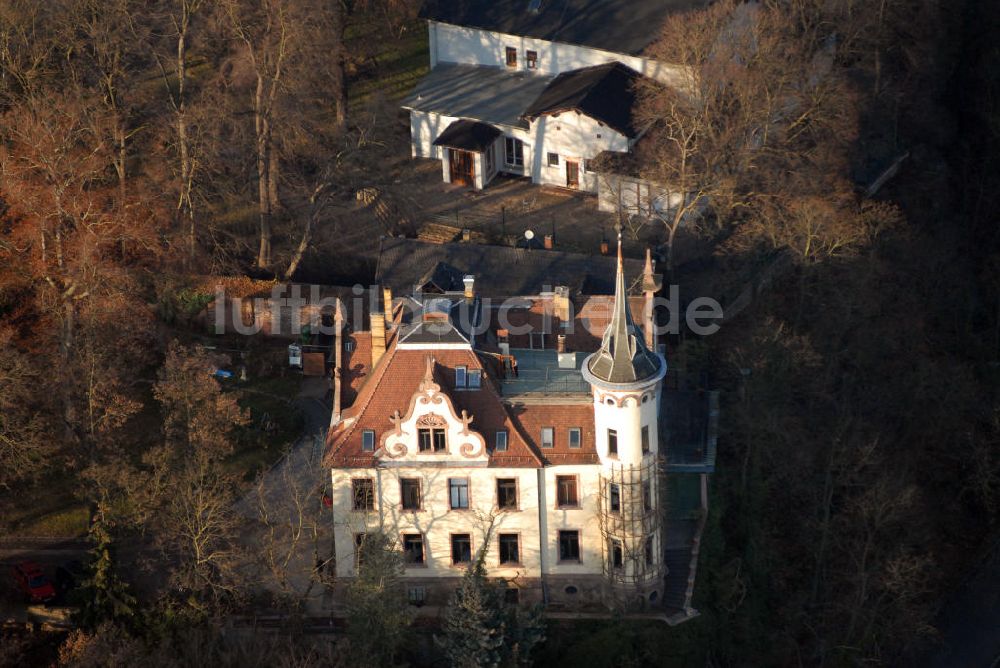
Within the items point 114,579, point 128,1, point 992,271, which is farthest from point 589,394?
point 992,271

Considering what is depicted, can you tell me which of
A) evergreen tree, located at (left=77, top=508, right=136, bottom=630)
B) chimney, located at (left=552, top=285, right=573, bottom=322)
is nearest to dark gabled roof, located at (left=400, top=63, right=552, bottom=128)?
chimney, located at (left=552, top=285, right=573, bottom=322)

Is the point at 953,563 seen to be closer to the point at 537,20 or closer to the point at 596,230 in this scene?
the point at 596,230

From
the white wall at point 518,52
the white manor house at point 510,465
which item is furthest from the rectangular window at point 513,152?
the white manor house at point 510,465

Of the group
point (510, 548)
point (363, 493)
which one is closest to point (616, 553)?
point (510, 548)

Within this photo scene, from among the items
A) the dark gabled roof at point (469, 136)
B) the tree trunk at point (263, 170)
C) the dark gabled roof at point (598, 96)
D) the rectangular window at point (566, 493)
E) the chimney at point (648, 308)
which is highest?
the dark gabled roof at point (598, 96)

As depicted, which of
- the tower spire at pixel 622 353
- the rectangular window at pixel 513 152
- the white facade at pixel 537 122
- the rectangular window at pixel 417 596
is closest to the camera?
the tower spire at pixel 622 353

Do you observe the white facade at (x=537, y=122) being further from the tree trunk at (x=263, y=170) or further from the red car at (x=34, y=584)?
the red car at (x=34, y=584)
